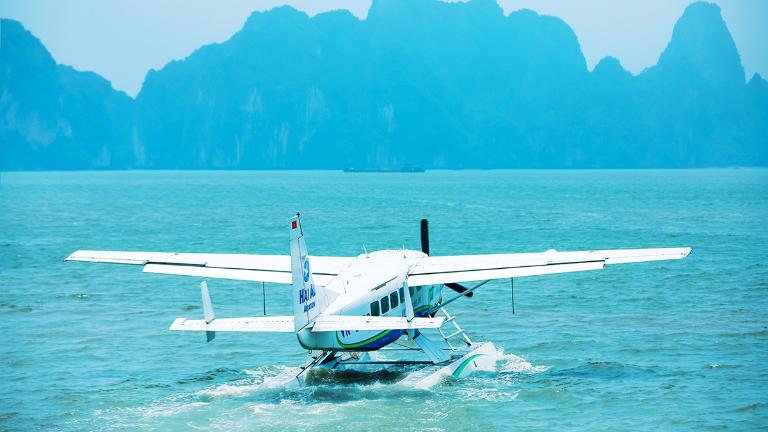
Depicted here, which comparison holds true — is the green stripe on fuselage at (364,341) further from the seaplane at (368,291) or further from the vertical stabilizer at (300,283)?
the vertical stabilizer at (300,283)

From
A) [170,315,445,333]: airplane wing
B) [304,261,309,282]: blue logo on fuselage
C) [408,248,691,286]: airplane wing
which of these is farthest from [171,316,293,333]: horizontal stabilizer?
[408,248,691,286]: airplane wing

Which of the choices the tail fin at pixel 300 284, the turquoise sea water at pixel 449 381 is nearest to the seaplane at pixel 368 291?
the tail fin at pixel 300 284

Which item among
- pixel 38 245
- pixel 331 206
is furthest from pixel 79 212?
pixel 38 245

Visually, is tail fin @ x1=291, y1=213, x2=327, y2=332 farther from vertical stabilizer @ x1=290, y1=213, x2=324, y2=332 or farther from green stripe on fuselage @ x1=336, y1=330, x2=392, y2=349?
green stripe on fuselage @ x1=336, y1=330, x2=392, y2=349

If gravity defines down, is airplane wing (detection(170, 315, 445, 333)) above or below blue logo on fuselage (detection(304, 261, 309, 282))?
below

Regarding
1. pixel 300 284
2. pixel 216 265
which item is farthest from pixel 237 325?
pixel 216 265

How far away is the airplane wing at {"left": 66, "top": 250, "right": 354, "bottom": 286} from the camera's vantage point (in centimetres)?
2483

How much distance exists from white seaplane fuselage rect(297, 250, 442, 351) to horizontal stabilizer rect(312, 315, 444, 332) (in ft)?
1.01

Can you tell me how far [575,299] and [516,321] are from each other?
612cm

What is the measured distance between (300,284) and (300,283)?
0.09 feet

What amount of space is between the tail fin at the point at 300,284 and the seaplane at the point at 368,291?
0.02 meters

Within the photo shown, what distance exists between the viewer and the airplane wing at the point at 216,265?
81.5 ft

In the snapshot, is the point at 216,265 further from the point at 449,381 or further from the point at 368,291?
the point at 449,381

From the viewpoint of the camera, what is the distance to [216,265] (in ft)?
82.5
